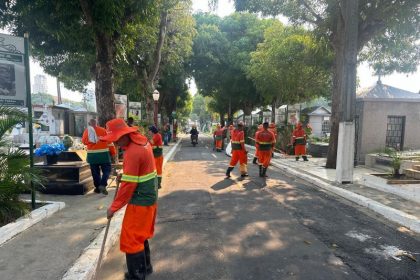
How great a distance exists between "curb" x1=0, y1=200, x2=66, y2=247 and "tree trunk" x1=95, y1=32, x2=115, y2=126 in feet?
12.7

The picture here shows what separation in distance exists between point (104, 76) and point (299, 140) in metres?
9.56

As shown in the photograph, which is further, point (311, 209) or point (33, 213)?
point (311, 209)

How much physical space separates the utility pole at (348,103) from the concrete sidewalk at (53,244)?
6.76m

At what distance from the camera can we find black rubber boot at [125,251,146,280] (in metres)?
3.71

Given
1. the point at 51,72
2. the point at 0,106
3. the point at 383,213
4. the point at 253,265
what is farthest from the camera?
the point at 51,72

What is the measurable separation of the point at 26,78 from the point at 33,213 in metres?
2.37

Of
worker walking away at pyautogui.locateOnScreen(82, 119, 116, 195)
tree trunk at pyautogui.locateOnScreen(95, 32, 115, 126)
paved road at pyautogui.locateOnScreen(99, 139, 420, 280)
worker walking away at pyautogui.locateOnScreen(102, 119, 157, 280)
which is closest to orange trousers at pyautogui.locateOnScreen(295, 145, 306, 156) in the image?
paved road at pyautogui.locateOnScreen(99, 139, 420, 280)

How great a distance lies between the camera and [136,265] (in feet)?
12.2

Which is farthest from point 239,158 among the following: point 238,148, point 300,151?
point 300,151

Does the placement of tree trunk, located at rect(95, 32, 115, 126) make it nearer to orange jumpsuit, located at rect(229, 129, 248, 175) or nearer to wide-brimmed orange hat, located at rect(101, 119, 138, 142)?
orange jumpsuit, located at rect(229, 129, 248, 175)

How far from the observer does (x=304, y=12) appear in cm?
1376

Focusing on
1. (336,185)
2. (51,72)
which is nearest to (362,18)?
(336,185)

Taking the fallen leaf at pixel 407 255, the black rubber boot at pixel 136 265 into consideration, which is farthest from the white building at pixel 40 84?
the fallen leaf at pixel 407 255

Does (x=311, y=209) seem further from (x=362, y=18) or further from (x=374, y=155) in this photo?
(x=362, y=18)
